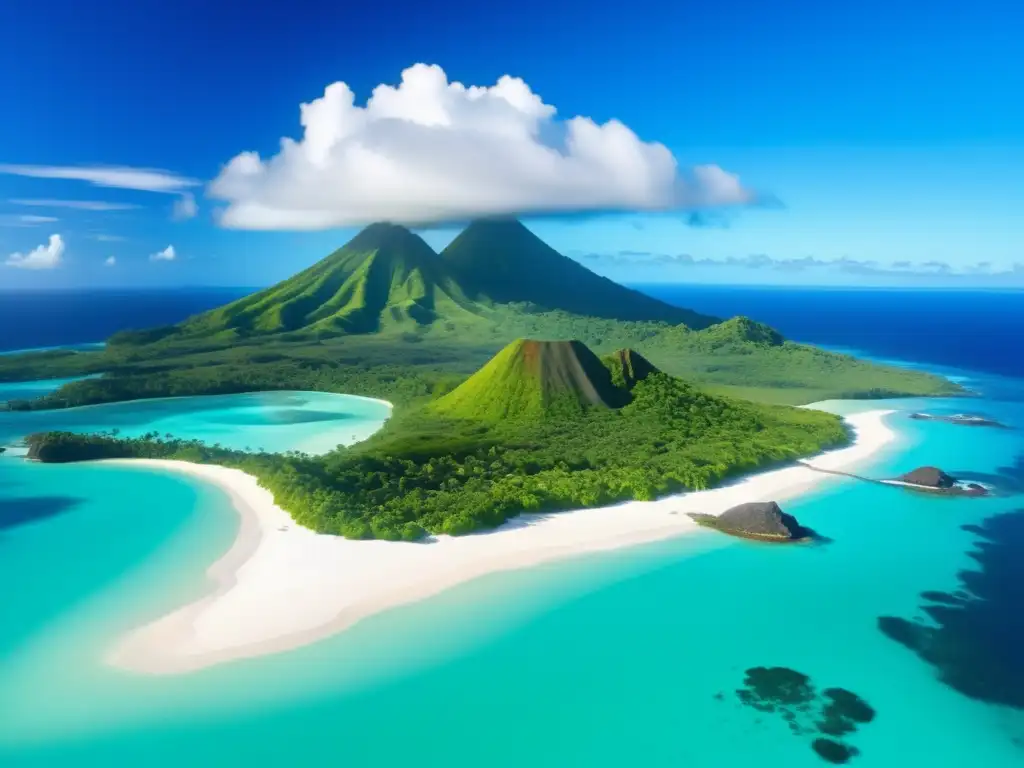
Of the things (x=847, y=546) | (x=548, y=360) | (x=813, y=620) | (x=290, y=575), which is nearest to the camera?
(x=813, y=620)

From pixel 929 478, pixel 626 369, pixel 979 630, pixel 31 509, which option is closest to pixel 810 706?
pixel 979 630

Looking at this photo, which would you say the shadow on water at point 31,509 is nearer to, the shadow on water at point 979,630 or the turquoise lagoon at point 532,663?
the turquoise lagoon at point 532,663

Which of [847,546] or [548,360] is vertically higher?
[548,360]

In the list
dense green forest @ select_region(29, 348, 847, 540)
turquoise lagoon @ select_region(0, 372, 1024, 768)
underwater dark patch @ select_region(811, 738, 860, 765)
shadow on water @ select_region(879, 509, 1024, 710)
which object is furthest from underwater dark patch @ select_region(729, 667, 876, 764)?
dense green forest @ select_region(29, 348, 847, 540)

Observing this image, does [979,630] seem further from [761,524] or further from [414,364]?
[414,364]

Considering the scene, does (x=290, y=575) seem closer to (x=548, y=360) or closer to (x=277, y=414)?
(x=548, y=360)

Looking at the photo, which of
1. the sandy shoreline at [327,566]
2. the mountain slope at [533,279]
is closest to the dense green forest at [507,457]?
the sandy shoreline at [327,566]

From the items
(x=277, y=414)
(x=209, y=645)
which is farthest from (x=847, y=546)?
(x=277, y=414)
